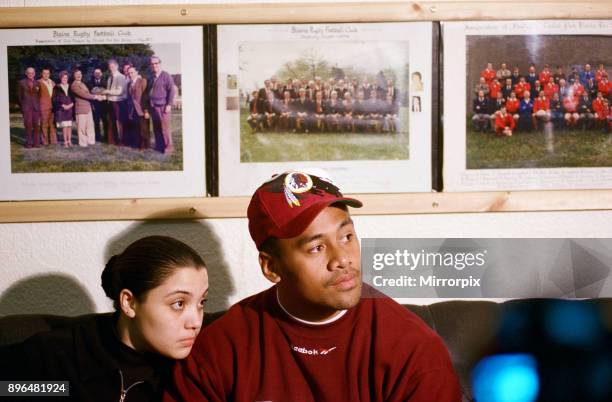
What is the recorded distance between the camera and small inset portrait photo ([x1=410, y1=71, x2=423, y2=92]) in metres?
1.15

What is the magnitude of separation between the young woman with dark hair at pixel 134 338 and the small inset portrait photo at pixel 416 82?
1.74 feet

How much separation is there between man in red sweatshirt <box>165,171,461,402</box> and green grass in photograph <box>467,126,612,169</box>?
0.39 metres

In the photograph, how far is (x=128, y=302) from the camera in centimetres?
97

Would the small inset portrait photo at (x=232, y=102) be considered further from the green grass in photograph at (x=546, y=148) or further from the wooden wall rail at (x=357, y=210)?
the green grass in photograph at (x=546, y=148)

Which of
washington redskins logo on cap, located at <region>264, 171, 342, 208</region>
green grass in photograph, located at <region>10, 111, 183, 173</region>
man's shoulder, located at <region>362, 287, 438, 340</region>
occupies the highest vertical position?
green grass in photograph, located at <region>10, 111, 183, 173</region>

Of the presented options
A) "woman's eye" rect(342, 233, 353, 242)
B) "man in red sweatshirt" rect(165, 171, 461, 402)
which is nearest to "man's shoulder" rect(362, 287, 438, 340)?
"man in red sweatshirt" rect(165, 171, 461, 402)

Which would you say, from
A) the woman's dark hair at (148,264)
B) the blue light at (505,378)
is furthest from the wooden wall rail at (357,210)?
the blue light at (505,378)

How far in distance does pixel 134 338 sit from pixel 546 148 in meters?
0.84

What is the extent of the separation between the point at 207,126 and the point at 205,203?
0.15m

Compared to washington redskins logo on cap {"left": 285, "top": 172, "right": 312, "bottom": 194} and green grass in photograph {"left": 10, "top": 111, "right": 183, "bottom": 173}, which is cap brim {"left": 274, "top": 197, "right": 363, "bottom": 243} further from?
green grass in photograph {"left": 10, "top": 111, "right": 183, "bottom": 173}

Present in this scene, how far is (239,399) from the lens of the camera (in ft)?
2.94

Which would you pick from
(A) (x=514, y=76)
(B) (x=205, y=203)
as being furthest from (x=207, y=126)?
(A) (x=514, y=76)

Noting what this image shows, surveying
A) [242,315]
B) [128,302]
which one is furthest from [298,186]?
[128,302]

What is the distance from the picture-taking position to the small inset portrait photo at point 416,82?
115cm
